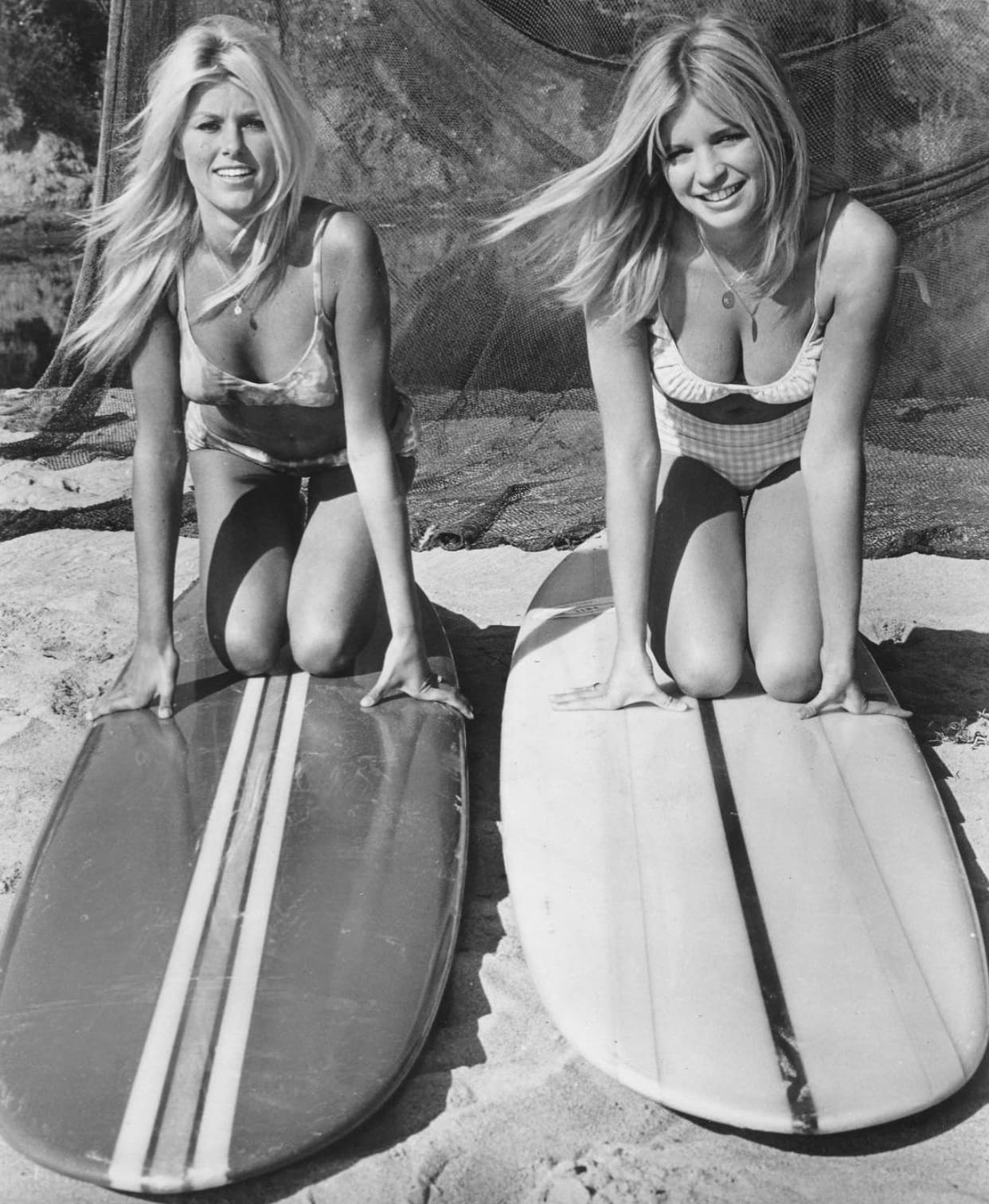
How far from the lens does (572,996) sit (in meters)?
2.28

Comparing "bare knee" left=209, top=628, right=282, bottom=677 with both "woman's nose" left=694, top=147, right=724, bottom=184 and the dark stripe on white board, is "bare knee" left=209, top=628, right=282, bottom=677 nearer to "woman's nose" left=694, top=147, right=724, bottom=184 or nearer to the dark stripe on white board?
the dark stripe on white board

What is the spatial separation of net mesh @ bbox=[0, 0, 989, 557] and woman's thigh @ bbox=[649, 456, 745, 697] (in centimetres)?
136

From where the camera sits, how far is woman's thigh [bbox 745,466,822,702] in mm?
3061

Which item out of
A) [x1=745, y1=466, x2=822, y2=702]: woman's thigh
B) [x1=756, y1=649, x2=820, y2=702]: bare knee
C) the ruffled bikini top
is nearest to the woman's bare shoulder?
[x1=745, y1=466, x2=822, y2=702]: woman's thigh

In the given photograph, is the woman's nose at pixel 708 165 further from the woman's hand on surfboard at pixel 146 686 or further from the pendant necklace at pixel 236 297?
the woman's hand on surfboard at pixel 146 686

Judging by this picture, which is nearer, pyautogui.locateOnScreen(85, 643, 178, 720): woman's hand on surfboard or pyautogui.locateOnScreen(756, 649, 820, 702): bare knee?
pyautogui.locateOnScreen(756, 649, 820, 702): bare knee

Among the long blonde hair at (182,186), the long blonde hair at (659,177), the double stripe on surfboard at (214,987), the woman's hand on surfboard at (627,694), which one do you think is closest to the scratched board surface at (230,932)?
the double stripe on surfboard at (214,987)

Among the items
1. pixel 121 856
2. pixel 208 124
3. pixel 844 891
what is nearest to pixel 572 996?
pixel 844 891

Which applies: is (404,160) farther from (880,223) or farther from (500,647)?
(880,223)

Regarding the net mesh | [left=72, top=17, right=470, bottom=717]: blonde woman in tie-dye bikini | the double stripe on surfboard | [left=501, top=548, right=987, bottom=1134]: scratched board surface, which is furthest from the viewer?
the net mesh

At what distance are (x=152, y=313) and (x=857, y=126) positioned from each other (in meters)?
3.03

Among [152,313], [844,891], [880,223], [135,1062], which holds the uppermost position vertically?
[880,223]

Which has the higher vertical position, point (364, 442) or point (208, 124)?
point (208, 124)

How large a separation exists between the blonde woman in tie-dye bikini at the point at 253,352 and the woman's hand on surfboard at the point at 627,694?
0.29m
